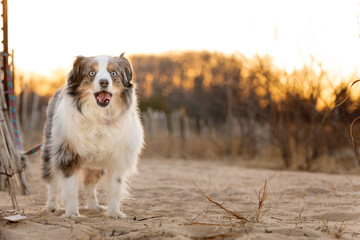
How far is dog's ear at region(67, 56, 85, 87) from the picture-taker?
14.3 ft

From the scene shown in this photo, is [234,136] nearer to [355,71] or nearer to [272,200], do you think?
[355,71]

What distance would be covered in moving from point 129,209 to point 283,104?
6.28 metres

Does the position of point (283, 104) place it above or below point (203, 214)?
above

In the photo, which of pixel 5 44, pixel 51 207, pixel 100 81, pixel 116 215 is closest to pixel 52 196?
pixel 51 207

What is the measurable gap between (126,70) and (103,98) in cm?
48

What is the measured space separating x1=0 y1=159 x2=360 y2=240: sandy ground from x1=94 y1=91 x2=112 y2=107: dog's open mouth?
106 centimetres

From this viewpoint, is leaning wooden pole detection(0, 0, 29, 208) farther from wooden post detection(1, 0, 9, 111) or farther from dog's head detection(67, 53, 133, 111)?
dog's head detection(67, 53, 133, 111)

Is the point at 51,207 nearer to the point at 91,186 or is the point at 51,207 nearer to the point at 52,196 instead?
the point at 52,196

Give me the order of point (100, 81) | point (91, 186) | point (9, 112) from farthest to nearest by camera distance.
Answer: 1. point (9, 112)
2. point (91, 186)
3. point (100, 81)

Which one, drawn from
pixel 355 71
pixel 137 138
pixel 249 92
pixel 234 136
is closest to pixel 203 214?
pixel 137 138

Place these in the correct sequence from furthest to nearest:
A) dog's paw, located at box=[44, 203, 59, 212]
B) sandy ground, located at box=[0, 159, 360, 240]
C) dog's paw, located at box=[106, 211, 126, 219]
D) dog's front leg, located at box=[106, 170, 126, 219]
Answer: dog's paw, located at box=[44, 203, 59, 212]
dog's front leg, located at box=[106, 170, 126, 219]
dog's paw, located at box=[106, 211, 126, 219]
sandy ground, located at box=[0, 159, 360, 240]

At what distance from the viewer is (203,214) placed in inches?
176

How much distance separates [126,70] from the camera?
4.53 meters

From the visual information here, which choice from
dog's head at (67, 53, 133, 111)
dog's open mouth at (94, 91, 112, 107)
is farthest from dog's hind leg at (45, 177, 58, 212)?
dog's open mouth at (94, 91, 112, 107)
